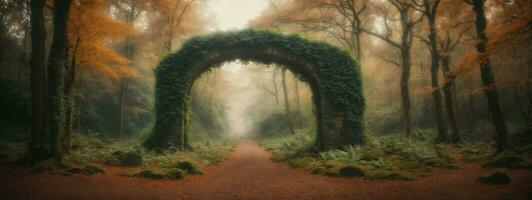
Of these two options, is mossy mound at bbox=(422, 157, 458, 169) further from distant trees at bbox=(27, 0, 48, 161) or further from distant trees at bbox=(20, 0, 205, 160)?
distant trees at bbox=(27, 0, 48, 161)

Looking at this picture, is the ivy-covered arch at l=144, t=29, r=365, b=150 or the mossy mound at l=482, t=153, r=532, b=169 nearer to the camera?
the mossy mound at l=482, t=153, r=532, b=169

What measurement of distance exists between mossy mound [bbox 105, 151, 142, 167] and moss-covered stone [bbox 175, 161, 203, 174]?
1.75 metres

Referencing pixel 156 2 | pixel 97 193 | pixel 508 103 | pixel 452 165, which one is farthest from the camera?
pixel 508 103

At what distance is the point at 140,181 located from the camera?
25.2 feet

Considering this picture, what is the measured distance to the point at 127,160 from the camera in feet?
33.3

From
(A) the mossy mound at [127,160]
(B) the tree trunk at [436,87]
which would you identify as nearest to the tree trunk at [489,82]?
(B) the tree trunk at [436,87]

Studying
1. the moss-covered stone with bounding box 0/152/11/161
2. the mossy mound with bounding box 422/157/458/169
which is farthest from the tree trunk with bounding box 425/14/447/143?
the moss-covered stone with bounding box 0/152/11/161

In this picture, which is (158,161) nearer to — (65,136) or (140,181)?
(140,181)

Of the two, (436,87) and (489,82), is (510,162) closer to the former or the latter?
(489,82)

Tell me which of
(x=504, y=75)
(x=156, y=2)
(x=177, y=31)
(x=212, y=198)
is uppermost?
(x=156, y=2)

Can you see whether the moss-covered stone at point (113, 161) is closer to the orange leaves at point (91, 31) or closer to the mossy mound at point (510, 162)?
the orange leaves at point (91, 31)

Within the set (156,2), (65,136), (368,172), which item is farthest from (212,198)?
(156,2)

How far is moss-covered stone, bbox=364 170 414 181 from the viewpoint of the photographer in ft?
24.8

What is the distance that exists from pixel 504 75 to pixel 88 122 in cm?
2929
